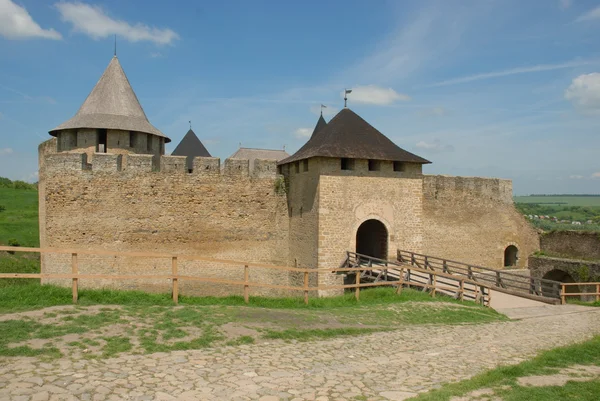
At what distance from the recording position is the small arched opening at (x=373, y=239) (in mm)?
18375

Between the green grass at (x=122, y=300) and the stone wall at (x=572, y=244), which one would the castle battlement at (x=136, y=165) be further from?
the stone wall at (x=572, y=244)

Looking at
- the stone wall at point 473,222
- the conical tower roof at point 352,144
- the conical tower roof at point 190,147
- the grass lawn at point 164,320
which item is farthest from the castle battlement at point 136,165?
the conical tower roof at point 190,147

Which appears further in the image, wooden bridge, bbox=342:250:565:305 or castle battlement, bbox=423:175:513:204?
castle battlement, bbox=423:175:513:204

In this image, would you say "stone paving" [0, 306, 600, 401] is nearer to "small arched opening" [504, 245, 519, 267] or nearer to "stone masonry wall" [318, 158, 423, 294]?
"stone masonry wall" [318, 158, 423, 294]

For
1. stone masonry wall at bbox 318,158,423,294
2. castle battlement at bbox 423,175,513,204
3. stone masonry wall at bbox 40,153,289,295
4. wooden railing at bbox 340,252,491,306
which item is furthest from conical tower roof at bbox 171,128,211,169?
wooden railing at bbox 340,252,491,306

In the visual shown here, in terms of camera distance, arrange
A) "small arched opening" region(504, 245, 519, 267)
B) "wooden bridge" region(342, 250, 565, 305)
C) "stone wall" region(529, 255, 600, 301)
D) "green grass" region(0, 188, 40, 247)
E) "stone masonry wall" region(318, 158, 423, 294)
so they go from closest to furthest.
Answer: "wooden bridge" region(342, 250, 565, 305), "stone masonry wall" region(318, 158, 423, 294), "stone wall" region(529, 255, 600, 301), "small arched opening" region(504, 245, 519, 267), "green grass" region(0, 188, 40, 247)

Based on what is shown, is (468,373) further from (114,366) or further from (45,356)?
(45,356)

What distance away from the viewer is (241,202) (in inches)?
734

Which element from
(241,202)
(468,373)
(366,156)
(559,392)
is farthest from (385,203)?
(559,392)

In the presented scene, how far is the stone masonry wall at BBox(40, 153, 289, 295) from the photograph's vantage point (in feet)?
54.7

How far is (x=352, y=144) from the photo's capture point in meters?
17.6

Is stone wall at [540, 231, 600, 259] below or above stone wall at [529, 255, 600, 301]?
above

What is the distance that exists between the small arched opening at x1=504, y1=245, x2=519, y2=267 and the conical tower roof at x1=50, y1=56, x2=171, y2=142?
55.3 feet

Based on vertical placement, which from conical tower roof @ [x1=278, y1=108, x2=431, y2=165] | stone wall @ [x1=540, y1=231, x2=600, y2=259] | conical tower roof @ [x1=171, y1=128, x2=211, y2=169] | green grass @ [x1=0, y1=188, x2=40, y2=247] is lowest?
stone wall @ [x1=540, y1=231, x2=600, y2=259]
